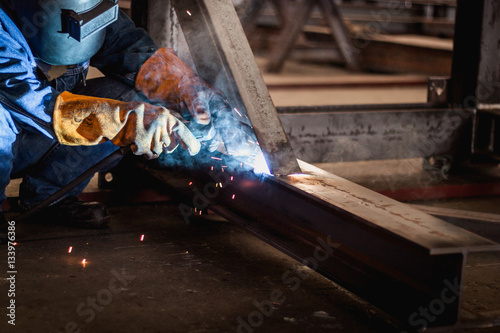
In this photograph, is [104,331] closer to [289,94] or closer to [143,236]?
[143,236]

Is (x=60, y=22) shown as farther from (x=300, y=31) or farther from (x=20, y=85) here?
(x=300, y=31)

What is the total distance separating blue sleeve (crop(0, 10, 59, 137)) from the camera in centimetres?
196

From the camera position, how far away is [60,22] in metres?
2.06

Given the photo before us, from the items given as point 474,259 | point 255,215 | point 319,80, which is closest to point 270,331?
point 255,215

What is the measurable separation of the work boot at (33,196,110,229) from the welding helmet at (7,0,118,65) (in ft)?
2.06

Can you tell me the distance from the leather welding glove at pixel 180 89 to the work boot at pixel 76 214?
1.65ft

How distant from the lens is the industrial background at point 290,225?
165cm

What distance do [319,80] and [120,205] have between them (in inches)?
181

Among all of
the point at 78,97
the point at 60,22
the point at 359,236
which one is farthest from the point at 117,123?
the point at 359,236

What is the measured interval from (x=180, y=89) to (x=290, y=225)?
2.36 ft

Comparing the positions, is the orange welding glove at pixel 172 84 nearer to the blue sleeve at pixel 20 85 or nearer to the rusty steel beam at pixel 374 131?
the blue sleeve at pixel 20 85

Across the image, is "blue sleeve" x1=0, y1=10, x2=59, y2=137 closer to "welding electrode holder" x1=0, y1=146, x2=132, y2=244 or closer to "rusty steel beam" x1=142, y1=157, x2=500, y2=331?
"welding electrode holder" x1=0, y1=146, x2=132, y2=244

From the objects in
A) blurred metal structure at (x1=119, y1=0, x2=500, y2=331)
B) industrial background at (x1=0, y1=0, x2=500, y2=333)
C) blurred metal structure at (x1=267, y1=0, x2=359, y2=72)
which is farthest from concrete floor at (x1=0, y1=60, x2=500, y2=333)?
blurred metal structure at (x1=267, y1=0, x2=359, y2=72)

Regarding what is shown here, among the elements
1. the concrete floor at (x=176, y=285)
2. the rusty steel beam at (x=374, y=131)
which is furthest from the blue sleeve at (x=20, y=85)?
the rusty steel beam at (x=374, y=131)
